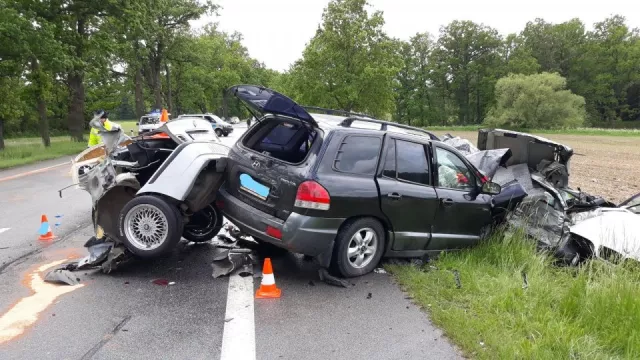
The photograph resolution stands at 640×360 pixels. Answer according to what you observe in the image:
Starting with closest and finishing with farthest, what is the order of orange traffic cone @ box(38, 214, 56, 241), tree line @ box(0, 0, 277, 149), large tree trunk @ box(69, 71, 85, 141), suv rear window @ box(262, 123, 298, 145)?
suv rear window @ box(262, 123, 298, 145)
orange traffic cone @ box(38, 214, 56, 241)
tree line @ box(0, 0, 277, 149)
large tree trunk @ box(69, 71, 85, 141)

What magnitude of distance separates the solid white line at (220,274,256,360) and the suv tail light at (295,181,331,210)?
1.07 metres

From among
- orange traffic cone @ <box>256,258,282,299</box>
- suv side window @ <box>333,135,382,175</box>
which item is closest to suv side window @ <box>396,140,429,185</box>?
suv side window @ <box>333,135,382,175</box>

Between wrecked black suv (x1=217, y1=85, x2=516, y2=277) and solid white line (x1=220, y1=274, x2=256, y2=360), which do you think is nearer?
solid white line (x1=220, y1=274, x2=256, y2=360)

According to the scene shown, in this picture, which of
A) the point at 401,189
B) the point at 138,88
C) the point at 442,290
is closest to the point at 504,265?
the point at 442,290

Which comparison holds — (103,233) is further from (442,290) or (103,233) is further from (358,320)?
(442,290)

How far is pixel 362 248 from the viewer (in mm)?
5016

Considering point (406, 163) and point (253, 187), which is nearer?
point (253, 187)

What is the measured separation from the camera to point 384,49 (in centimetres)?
2870

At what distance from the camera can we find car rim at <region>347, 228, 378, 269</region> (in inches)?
194

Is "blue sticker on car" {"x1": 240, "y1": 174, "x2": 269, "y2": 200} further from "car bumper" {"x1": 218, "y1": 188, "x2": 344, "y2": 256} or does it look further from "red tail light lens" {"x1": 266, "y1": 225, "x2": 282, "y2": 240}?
"red tail light lens" {"x1": 266, "y1": 225, "x2": 282, "y2": 240}

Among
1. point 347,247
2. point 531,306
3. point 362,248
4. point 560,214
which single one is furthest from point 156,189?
point 560,214

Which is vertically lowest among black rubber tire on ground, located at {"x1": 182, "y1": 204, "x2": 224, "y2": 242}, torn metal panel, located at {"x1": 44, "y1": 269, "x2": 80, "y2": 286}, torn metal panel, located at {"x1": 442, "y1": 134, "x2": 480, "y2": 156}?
torn metal panel, located at {"x1": 44, "y1": 269, "x2": 80, "y2": 286}

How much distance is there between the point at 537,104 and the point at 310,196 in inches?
2558

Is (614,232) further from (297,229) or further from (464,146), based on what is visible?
(464,146)
